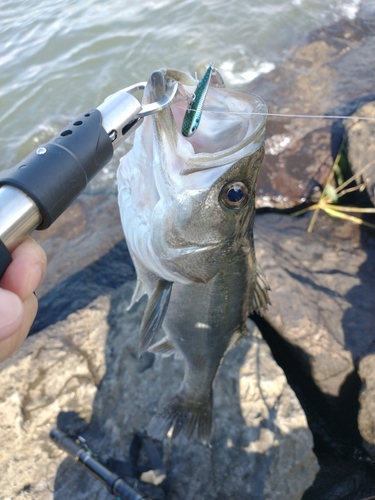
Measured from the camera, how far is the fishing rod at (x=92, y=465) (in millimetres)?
2443

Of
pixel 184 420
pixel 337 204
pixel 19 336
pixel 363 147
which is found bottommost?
pixel 337 204

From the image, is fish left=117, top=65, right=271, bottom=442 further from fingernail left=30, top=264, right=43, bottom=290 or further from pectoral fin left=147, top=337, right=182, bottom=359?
fingernail left=30, top=264, right=43, bottom=290

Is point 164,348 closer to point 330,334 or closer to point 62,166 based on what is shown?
point 330,334

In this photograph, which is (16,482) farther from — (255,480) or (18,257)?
(18,257)

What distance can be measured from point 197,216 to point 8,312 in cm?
103

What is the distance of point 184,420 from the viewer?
9.35ft

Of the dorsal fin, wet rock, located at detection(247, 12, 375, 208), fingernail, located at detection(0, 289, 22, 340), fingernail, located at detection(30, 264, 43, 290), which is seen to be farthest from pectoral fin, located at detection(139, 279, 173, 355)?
wet rock, located at detection(247, 12, 375, 208)

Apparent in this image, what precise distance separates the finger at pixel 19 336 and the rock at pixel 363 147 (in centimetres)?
381

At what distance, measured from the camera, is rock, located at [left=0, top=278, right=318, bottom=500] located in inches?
108

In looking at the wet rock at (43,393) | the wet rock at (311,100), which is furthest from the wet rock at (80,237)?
the wet rock at (311,100)

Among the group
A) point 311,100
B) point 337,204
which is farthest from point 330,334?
point 311,100

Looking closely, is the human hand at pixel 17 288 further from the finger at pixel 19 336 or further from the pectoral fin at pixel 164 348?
the pectoral fin at pixel 164 348

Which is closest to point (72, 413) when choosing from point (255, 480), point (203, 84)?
point (255, 480)

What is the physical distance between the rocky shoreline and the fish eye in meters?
1.84
